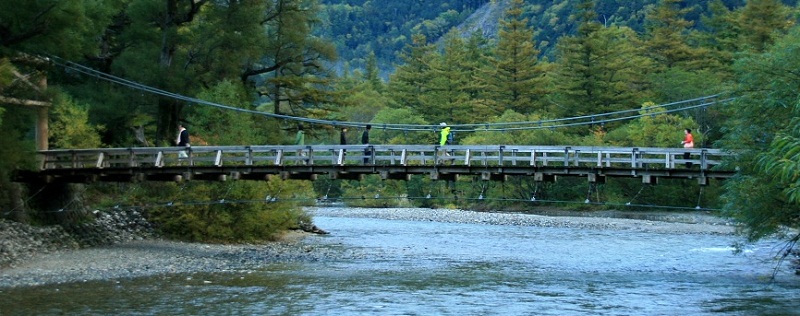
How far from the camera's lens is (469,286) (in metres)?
25.5

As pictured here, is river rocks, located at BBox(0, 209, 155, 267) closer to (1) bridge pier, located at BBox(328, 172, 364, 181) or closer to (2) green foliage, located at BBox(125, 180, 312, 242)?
(2) green foliage, located at BBox(125, 180, 312, 242)

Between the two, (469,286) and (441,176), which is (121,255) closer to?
(441,176)

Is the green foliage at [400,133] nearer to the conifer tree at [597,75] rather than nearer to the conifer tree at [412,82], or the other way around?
the conifer tree at [412,82]

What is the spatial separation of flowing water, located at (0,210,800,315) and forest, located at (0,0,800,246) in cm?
205

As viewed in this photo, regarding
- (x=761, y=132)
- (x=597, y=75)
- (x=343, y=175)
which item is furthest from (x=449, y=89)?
(x=761, y=132)

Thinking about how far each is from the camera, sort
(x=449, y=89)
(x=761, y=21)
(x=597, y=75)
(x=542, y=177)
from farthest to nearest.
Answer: (x=449, y=89)
(x=597, y=75)
(x=761, y=21)
(x=542, y=177)

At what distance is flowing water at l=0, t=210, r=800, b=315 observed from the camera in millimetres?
21562

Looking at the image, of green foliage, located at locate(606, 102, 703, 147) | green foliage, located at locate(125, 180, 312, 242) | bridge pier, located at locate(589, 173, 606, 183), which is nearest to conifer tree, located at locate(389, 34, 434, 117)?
green foliage, located at locate(606, 102, 703, 147)

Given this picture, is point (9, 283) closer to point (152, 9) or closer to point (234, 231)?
point (234, 231)

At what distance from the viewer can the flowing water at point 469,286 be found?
2156cm

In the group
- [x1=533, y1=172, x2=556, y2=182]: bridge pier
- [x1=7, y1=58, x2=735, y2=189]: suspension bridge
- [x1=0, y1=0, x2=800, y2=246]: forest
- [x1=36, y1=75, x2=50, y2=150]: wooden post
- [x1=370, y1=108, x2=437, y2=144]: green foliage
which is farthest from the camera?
[x1=370, y1=108, x2=437, y2=144]: green foliage

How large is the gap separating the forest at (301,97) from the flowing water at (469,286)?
6.73 feet

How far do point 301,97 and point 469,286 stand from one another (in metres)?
23.6

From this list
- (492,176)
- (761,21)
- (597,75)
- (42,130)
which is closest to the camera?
(492,176)
